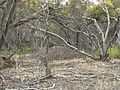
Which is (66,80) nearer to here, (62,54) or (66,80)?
(66,80)

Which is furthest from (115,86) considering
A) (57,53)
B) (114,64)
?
(57,53)

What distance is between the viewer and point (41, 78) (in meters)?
6.67

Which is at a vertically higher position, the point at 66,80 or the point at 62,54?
the point at 62,54

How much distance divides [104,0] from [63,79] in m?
6.85

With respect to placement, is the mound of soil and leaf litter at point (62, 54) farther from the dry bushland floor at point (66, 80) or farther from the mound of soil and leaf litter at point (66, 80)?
the mound of soil and leaf litter at point (66, 80)

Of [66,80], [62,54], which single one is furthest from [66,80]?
[62,54]

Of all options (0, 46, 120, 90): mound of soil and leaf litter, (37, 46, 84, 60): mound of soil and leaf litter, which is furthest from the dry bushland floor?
(37, 46, 84, 60): mound of soil and leaf litter

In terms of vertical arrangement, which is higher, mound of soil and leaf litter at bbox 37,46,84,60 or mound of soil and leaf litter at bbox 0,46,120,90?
mound of soil and leaf litter at bbox 37,46,84,60

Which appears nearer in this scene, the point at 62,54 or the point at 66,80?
the point at 66,80

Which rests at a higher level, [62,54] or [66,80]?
[62,54]

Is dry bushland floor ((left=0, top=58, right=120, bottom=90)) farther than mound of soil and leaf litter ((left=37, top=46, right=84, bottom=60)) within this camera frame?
No

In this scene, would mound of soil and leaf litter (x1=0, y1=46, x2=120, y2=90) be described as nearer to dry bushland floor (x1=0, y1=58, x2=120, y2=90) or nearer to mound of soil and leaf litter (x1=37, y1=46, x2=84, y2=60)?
dry bushland floor (x1=0, y1=58, x2=120, y2=90)

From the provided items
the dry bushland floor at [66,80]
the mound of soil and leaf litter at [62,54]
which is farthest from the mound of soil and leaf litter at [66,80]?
the mound of soil and leaf litter at [62,54]

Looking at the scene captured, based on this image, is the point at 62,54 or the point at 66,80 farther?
the point at 62,54
